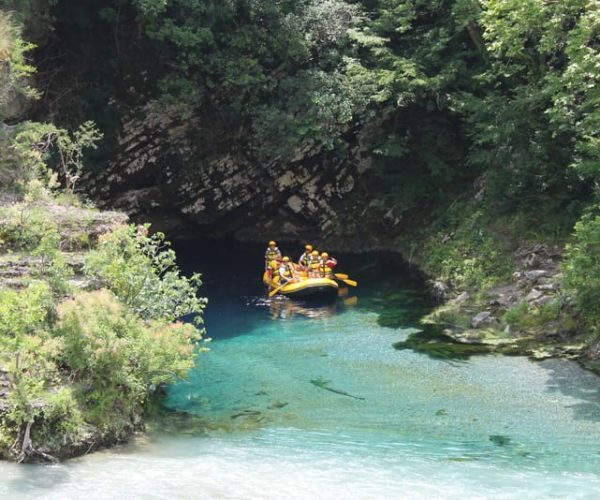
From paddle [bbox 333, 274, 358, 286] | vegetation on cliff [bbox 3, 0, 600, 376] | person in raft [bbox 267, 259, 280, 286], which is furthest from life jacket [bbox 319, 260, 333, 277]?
vegetation on cliff [bbox 3, 0, 600, 376]

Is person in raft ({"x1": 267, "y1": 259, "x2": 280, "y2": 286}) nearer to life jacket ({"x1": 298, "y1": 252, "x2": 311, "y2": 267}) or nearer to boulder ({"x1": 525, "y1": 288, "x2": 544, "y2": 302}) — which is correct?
life jacket ({"x1": 298, "y1": 252, "x2": 311, "y2": 267})

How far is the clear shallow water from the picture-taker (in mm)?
10234

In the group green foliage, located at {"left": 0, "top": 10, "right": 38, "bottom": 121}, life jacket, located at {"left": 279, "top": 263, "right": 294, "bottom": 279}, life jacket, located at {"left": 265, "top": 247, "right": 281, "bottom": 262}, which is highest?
green foliage, located at {"left": 0, "top": 10, "right": 38, "bottom": 121}

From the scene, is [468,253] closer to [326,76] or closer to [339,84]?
[339,84]

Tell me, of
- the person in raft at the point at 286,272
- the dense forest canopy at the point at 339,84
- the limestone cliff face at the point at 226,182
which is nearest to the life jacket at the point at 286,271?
the person in raft at the point at 286,272

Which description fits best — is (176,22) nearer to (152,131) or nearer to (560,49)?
(152,131)

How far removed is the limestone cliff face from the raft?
506 centimetres

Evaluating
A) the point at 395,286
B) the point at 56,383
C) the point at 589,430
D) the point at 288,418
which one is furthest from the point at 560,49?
the point at 56,383

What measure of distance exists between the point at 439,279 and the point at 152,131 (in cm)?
1002

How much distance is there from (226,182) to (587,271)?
14063 mm

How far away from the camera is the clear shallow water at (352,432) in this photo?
403 inches

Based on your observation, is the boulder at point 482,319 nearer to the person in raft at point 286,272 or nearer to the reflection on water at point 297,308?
the reflection on water at point 297,308

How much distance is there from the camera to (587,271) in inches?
587

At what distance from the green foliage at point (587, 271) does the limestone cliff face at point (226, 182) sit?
1077 cm
